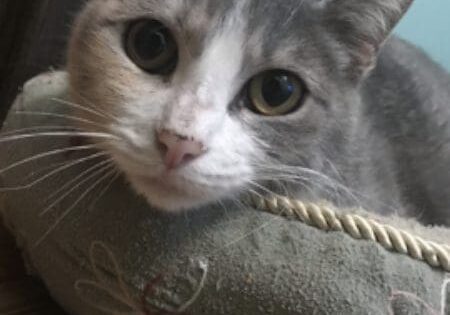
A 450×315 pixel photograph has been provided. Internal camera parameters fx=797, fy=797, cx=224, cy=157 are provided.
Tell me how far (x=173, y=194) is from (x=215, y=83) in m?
0.12

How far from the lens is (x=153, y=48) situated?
852 mm

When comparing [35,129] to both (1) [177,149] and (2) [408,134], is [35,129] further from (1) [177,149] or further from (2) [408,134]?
(2) [408,134]

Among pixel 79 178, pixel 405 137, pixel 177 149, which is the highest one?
pixel 177 149

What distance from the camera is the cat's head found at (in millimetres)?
788


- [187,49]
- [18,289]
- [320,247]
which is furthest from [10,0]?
[320,247]

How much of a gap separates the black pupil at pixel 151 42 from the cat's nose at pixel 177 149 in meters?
0.12

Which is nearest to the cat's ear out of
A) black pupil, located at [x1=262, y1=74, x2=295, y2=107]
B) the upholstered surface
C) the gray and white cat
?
the gray and white cat

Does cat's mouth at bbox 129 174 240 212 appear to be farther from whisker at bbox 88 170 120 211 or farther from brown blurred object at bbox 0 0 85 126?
brown blurred object at bbox 0 0 85 126

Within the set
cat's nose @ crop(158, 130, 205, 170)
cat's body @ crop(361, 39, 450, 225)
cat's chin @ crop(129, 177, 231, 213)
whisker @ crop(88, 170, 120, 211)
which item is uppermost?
cat's nose @ crop(158, 130, 205, 170)

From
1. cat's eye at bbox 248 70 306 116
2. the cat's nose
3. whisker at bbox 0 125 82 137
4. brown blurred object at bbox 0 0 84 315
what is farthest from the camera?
brown blurred object at bbox 0 0 84 315

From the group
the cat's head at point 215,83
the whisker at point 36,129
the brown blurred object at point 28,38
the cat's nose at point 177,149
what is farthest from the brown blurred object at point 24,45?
the cat's nose at point 177,149

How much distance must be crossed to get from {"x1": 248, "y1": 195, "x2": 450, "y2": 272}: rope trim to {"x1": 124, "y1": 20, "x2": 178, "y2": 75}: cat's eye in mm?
194

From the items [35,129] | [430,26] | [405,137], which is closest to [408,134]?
[405,137]

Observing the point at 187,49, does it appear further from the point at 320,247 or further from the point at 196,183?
the point at 320,247
